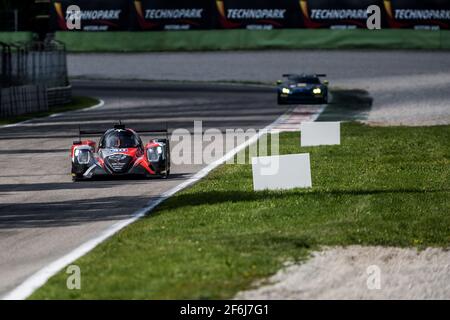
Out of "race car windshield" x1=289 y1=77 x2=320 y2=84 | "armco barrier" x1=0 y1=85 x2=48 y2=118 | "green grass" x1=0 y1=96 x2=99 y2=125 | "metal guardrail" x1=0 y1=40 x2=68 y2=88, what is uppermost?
"metal guardrail" x1=0 y1=40 x2=68 y2=88

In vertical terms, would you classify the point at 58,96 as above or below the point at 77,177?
above

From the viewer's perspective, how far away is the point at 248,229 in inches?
549

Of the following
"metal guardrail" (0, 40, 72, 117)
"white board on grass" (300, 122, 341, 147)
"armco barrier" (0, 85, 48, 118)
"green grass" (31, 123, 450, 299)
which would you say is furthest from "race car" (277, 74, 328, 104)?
"green grass" (31, 123, 450, 299)

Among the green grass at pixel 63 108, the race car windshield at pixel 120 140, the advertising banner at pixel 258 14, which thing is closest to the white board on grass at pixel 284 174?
the race car windshield at pixel 120 140

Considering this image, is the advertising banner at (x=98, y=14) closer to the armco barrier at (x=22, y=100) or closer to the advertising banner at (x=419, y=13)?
the advertising banner at (x=419, y=13)

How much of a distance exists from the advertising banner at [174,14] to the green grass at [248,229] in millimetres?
44851

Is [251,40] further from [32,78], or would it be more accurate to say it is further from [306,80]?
[32,78]

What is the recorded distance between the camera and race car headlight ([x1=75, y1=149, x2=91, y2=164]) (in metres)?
20.4

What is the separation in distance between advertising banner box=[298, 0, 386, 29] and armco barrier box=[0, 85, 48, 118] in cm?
2389

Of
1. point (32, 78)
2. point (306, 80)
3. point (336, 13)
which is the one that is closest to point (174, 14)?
point (336, 13)

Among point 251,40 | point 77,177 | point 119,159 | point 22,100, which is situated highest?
point 251,40

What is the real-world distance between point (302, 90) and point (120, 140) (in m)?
25.0

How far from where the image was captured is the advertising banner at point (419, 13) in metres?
62.4

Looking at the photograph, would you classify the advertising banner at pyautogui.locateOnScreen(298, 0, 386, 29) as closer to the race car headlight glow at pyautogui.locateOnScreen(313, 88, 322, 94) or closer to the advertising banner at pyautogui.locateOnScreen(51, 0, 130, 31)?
the advertising banner at pyautogui.locateOnScreen(51, 0, 130, 31)
